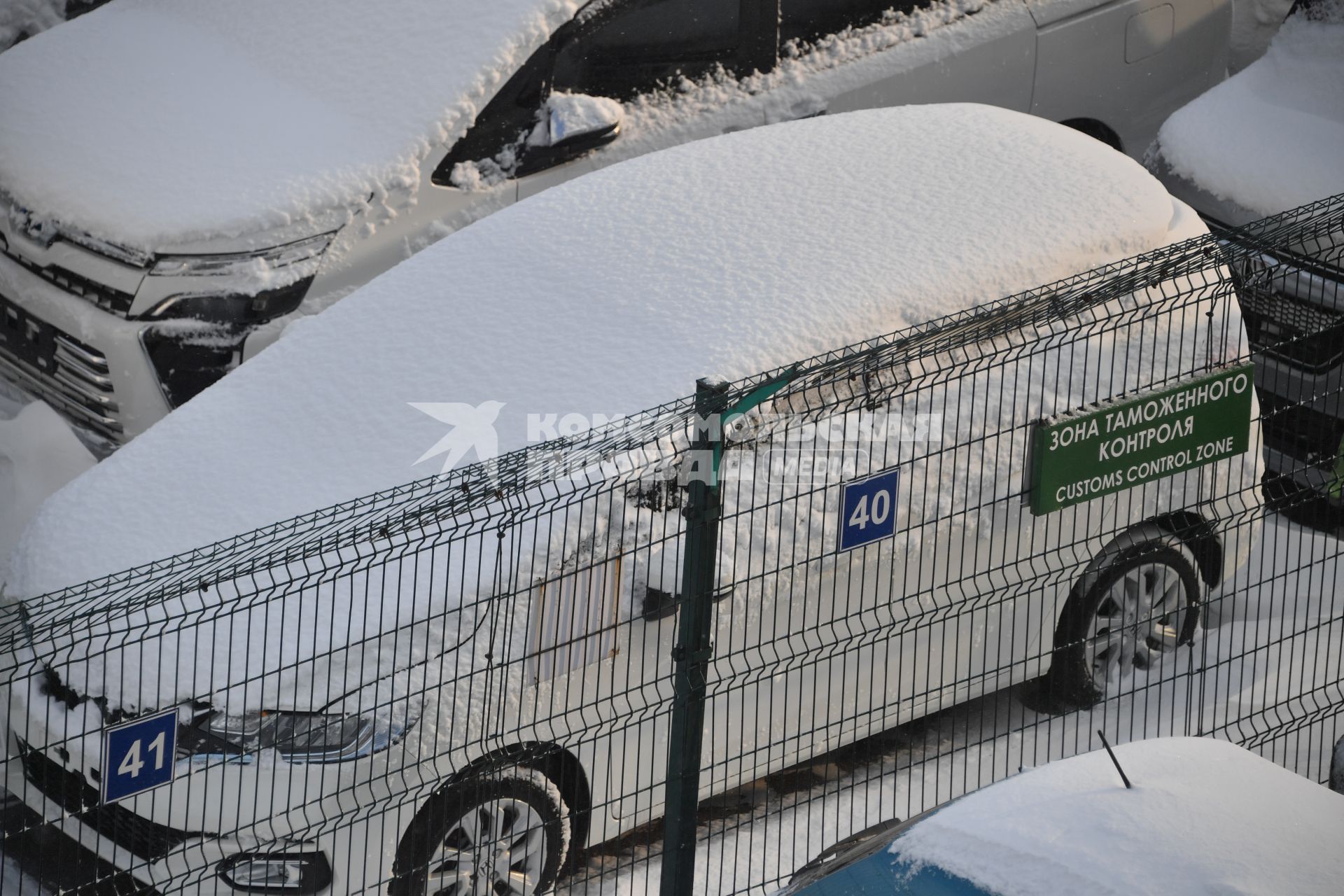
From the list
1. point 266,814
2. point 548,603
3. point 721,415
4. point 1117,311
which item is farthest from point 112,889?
point 1117,311

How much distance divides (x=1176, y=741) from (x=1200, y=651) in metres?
1.93

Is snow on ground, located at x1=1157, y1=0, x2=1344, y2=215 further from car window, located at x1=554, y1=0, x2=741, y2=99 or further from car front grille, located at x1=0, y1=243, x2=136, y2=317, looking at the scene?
car front grille, located at x1=0, y1=243, x2=136, y2=317

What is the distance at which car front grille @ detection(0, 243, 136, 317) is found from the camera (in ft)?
19.8

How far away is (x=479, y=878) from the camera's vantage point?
13.6 ft

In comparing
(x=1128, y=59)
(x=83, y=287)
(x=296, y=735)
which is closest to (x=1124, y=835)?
(x=296, y=735)

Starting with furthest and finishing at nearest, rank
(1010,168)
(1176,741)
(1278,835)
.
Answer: (1010,168) < (1176,741) < (1278,835)

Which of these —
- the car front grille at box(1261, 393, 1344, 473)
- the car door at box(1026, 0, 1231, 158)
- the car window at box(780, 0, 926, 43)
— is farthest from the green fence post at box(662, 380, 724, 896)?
the car door at box(1026, 0, 1231, 158)

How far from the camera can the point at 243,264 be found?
6070mm

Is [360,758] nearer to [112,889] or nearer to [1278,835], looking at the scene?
[112,889]

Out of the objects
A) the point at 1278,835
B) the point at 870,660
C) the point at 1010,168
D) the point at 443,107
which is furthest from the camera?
the point at 443,107

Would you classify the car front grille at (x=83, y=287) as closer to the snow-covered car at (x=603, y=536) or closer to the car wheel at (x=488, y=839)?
the snow-covered car at (x=603, y=536)

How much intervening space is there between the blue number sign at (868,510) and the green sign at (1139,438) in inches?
17.0

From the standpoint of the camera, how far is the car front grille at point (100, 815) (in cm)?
388

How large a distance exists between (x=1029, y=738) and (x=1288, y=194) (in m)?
2.63
